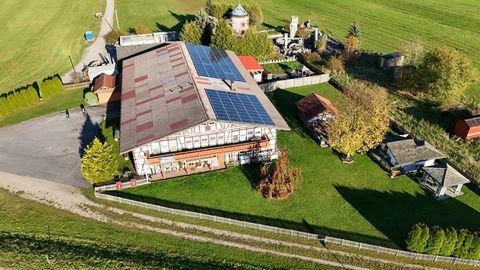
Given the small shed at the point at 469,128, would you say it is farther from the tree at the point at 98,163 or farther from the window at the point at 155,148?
the tree at the point at 98,163

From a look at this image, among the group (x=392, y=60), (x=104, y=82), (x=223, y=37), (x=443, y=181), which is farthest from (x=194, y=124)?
(x=392, y=60)

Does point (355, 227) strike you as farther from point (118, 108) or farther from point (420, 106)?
point (118, 108)

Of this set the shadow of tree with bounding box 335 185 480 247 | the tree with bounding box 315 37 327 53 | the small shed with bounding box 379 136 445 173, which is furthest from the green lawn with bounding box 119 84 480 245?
the tree with bounding box 315 37 327 53

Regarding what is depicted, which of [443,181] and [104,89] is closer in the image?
[443,181]

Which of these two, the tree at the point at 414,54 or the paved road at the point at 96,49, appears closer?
the tree at the point at 414,54

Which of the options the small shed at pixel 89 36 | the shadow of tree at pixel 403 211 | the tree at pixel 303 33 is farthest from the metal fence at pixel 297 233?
the tree at pixel 303 33

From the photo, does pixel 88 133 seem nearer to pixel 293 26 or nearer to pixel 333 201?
pixel 333 201
